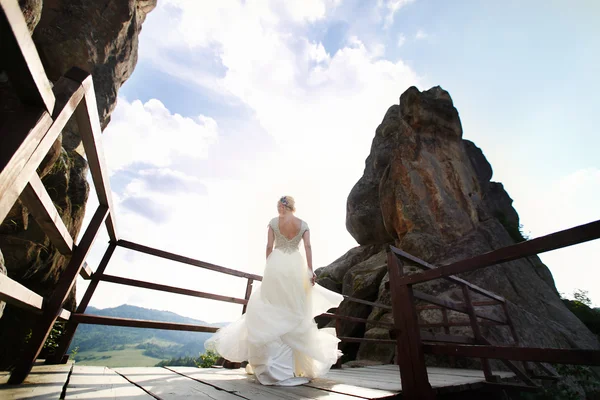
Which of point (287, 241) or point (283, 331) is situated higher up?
point (287, 241)

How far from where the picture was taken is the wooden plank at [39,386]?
1657mm

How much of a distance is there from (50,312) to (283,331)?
2.01 metres

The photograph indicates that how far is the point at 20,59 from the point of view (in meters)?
0.93

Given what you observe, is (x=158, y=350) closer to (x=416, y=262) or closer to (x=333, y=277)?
(x=333, y=277)

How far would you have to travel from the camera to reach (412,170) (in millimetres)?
12547

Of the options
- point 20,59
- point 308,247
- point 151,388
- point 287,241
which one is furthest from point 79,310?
point 20,59

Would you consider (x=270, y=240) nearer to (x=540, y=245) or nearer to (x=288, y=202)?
(x=288, y=202)

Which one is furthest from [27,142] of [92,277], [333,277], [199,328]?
[333,277]

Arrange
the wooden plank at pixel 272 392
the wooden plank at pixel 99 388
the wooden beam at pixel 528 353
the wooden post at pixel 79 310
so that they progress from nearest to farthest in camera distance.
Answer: the wooden beam at pixel 528 353, the wooden plank at pixel 99 388, the wooden plank at pixel 272 392, the wooden post at pixel 79 310

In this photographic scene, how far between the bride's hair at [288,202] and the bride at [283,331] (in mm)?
611

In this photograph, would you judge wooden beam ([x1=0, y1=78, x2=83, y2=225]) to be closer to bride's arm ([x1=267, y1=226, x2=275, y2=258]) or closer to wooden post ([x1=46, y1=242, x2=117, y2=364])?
wooden post ([x1=46, y1=242, x2=117, y2=364])

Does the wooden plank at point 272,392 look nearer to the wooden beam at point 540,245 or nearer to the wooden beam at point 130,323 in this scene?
the wooden beam at point 130,323

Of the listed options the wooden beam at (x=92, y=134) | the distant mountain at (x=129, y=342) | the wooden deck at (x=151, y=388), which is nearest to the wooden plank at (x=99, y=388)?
the wooden deck at (x=151, y=388)

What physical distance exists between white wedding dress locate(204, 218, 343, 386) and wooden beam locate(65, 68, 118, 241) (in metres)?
1.89
